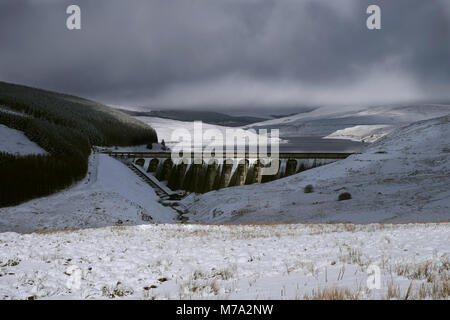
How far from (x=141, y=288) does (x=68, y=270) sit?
299 cm

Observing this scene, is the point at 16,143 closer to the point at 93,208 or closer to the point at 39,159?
the point at 39,159

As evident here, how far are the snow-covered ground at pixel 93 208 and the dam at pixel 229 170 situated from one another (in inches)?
383

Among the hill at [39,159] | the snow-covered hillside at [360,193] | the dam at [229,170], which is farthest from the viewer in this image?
the dam at [229,170]

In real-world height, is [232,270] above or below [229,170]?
above

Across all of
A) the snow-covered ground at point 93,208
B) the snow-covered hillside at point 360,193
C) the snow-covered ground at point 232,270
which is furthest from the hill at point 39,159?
the snow-covered ground at point 232,270

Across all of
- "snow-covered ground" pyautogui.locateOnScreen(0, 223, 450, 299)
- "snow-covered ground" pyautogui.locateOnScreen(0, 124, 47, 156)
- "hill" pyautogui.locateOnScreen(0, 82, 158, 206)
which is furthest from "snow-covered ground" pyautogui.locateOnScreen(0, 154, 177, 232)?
"snow-covered ground" pyautogui.locateOnScreen(0, 223, 450, 299)

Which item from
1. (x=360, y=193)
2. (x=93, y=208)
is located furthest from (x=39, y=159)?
(x=360, y=193)

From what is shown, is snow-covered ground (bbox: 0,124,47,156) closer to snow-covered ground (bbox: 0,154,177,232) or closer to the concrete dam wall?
snow-covered ground (bbox: 0,154,177,232)

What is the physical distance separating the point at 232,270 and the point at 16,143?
4338 centimetres

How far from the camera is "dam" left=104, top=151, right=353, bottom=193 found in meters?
54.8

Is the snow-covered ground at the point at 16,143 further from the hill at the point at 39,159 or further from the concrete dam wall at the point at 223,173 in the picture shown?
the concrete dam wall at the point at 223,173

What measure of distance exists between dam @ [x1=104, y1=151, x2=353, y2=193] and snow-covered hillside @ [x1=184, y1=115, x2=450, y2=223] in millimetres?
4718

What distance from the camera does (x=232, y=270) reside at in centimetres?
915

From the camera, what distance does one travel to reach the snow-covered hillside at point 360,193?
1261 inches
